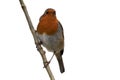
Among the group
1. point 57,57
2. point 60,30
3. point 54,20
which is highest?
point 54,20

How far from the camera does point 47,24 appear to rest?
4047mm

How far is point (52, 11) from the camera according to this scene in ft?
13.3

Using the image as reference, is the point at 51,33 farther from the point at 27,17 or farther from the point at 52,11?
the point at 27,17

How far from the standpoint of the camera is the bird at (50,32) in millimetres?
4066

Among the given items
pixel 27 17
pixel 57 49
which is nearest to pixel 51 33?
pixel 57 49

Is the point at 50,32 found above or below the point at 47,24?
below

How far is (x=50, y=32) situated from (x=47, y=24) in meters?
0.28

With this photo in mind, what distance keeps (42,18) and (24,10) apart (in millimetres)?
1284

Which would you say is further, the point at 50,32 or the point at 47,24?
the point at 50,32

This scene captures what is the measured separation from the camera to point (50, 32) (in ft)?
14.1

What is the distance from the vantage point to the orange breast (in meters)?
4.05

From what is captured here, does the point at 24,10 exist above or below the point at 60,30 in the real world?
above

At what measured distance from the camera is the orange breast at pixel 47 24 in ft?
13.3

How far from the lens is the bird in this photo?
4066mm
